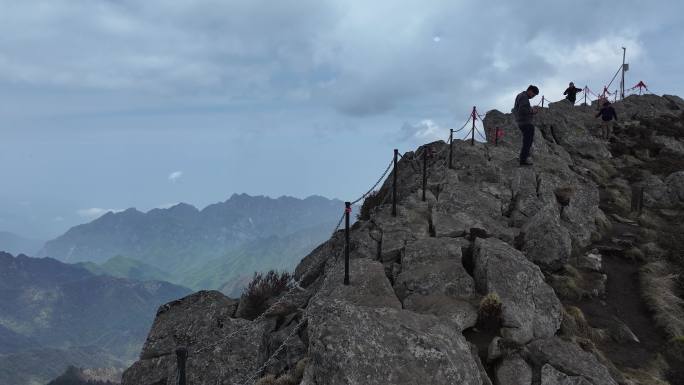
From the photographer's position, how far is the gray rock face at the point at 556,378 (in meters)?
8.53

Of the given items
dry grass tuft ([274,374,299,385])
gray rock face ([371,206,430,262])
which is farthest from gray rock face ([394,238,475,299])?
dry grass tuft ([274,374,299,385])

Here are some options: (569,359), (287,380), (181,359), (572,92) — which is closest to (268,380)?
(287,380)

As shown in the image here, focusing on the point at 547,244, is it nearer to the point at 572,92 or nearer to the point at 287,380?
the point at 287,380

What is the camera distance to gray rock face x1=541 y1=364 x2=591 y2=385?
8.53 m

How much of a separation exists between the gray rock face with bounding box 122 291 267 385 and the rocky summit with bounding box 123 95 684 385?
0.12 ft

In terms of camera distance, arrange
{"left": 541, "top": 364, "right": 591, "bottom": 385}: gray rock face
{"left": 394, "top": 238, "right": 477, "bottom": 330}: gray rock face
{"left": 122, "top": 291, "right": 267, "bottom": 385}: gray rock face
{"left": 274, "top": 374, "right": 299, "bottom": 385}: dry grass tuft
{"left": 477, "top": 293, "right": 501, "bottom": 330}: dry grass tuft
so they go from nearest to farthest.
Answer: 1. {"left": 541, "top": 364, "right": 591, "bottom": 385}: gray rock face
2. {"left": 274, "top": 374, "right": 299, "bottom": 385}: dry grass tuft
3. {"left": 477, "top": 293, "right": 501, "bottom": 330}: dry grass tuft
4. {"left": 394, "top": 238, "right": 477, "bottom": 330}: gray rock face
5. {"left": 122, "top": 291, "right": 267, "bottom": 385}: gray rock face

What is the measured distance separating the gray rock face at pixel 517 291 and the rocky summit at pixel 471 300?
3cm

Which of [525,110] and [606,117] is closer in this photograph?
[525,110]

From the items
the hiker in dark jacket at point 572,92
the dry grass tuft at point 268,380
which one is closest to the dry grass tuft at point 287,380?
the dry grass tuft at point 268,380

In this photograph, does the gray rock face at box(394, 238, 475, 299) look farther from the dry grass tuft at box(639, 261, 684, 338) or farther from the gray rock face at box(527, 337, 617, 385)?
the dry grass tuft at box(639, 261, 684, 338)

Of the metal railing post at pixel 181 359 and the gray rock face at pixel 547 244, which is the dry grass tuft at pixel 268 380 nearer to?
the metal railing post at pixel 181 359

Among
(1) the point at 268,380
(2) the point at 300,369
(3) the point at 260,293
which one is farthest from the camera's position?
(3) the point at 260,293

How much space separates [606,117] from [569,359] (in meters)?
28.6

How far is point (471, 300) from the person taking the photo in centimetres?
1118
